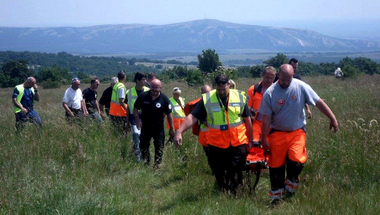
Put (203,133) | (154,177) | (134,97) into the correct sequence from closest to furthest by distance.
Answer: (203,133)
(154,177)
(134,97)

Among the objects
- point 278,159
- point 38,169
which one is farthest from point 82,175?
point 278,159

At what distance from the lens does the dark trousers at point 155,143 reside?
800cm

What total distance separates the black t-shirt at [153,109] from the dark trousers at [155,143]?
0.31 feet

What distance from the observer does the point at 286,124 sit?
221 inches

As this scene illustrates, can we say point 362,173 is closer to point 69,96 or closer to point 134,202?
point 134,202

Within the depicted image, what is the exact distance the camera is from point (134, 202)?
19.0 feet

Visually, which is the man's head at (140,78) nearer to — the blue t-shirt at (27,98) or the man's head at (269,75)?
the man's head at (269,75)

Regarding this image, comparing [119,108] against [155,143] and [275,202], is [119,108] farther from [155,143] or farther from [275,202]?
[275,202]

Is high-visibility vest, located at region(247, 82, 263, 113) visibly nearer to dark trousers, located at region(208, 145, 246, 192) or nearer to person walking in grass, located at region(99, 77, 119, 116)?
dark trousers, located at region(208, 145, 246, 192)

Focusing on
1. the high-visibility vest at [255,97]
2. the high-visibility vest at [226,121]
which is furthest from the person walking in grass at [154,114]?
the high-visibility vest at [226,121]

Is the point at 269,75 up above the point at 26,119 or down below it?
above

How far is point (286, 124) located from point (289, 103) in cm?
27

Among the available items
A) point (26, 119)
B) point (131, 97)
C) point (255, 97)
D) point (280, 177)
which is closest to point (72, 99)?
point (26, 119)

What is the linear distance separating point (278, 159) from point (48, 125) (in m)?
6.22
